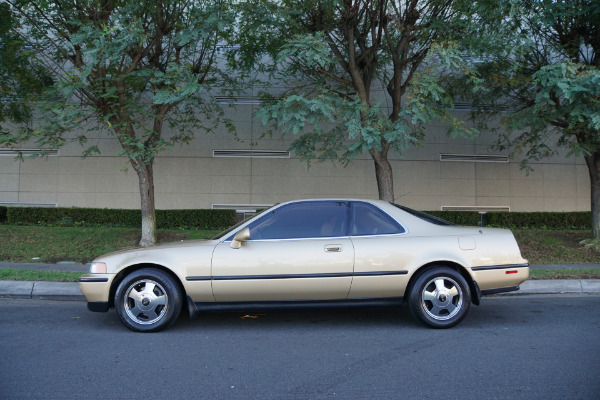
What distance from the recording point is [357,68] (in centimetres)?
1015

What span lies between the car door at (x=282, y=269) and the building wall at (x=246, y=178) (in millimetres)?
10784

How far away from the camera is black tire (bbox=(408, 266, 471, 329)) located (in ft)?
16.8

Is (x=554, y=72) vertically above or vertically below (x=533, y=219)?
above

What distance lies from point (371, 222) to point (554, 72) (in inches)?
194

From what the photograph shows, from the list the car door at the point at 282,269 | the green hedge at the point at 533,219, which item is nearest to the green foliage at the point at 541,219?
the green hedge at the point at 533,219

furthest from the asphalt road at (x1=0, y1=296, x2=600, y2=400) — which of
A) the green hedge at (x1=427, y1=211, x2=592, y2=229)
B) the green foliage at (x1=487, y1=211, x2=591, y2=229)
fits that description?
the green foliage at (x1=487, y1=211, x2=591, y2=229)

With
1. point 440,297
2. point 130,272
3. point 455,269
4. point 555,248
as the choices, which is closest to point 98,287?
point 130,272

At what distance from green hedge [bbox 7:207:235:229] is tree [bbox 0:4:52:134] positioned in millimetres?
3876

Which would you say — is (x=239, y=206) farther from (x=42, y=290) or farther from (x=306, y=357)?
(x=306, y=357)

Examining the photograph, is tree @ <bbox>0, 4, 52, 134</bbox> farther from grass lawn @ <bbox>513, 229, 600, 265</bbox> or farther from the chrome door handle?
grass lawn @ <bbox>513, 229, 600, 265</bbox>

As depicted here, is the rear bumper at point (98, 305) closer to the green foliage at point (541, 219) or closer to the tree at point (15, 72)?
the tree at point (15, 72)

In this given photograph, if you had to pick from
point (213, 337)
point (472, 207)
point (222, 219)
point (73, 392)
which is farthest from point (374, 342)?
point (472, 207)

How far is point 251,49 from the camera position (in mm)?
11008

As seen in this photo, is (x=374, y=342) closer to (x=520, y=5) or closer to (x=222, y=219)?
(x=520, y=5)
